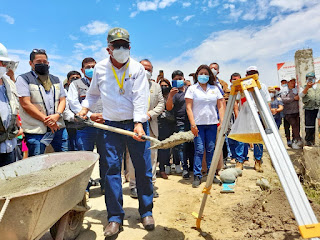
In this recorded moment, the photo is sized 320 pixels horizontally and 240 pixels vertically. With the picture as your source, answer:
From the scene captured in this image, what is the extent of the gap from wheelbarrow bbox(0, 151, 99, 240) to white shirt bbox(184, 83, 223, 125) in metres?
2.44

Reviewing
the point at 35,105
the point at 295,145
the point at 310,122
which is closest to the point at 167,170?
the point at 35,105

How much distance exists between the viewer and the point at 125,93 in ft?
9.63

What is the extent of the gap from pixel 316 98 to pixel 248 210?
5751mm

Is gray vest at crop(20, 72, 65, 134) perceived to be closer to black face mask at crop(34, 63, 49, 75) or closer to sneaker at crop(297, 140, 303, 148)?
black face mask at crop(34, 63, 49, 75)

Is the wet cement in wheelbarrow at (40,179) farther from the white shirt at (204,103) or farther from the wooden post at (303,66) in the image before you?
the wooden post at (303,66)

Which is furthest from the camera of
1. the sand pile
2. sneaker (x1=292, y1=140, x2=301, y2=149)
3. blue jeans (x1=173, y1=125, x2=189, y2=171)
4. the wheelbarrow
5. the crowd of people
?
sneaker (x1=292, y1=140, x2=301, y2=149)

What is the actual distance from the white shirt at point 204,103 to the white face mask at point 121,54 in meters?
2.02

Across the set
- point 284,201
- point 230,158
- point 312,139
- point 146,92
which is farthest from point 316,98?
point 146,92

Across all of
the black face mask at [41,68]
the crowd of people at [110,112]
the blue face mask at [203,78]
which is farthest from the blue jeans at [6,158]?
the blue face mask at [203,78]

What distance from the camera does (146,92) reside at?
3.00m

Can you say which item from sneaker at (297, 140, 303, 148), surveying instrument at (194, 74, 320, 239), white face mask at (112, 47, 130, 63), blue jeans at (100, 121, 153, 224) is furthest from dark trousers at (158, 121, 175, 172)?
sneaker at (297, 140, 303, 148)

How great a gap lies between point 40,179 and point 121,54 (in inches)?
61.0

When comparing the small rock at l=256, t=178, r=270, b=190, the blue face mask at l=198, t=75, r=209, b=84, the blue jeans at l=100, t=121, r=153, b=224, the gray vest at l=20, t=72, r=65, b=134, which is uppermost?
the blue face mask at l=198, t=75, r=209, b=84

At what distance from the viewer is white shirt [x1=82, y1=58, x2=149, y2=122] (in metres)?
2.90
